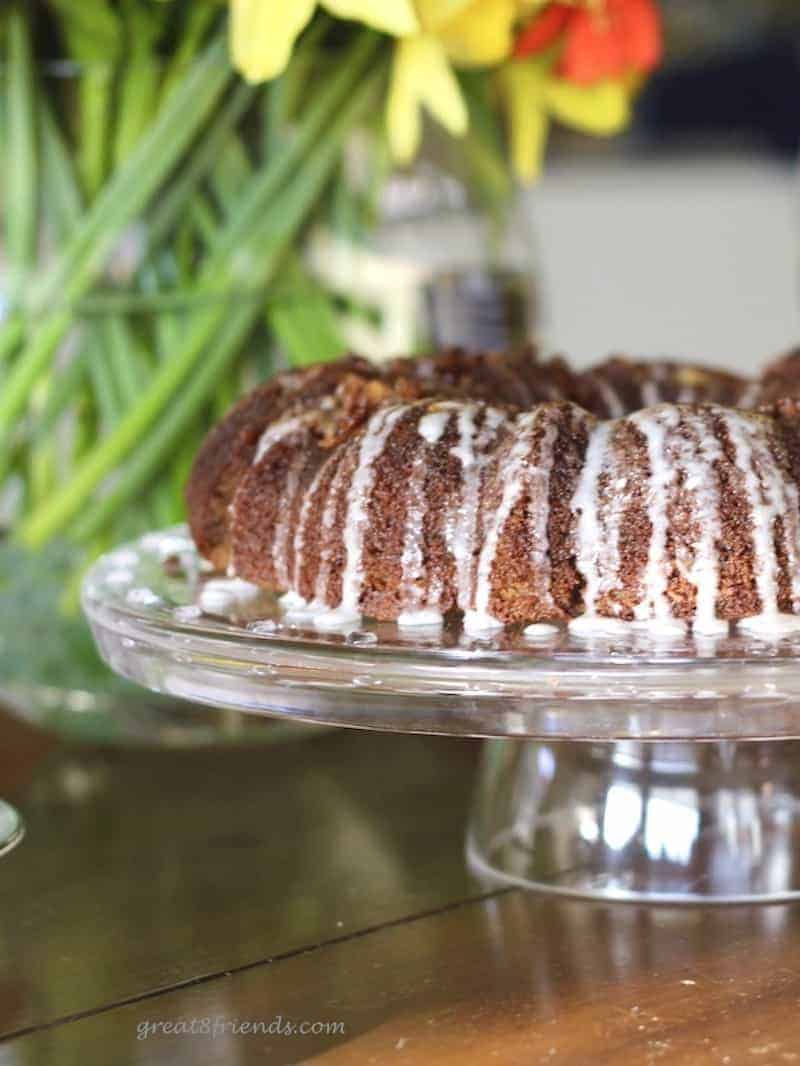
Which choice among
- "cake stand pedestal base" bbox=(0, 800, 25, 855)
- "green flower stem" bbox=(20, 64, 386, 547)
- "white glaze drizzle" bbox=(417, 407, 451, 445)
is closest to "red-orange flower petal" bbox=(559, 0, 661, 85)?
"green flower stem" bbox=(20, 64, 386, 547)

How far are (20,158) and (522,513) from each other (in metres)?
0.43

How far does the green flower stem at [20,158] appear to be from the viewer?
2.92 ft

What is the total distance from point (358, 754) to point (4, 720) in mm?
205

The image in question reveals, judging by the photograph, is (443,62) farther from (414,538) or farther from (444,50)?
(414,538)

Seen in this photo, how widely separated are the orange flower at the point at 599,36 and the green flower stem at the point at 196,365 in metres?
0.10

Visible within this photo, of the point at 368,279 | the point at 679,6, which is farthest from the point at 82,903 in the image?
the point at 679,6

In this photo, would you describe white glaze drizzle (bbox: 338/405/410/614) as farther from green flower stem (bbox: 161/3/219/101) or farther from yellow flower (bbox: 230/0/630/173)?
green flower stem (bbox: 161/3/219/101)

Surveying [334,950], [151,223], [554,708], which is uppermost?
[151,223]

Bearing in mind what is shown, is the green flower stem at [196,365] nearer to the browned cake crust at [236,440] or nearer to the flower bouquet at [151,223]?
the flower bouquet at [151,223]

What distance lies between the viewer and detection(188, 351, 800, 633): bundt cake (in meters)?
→ 0.61

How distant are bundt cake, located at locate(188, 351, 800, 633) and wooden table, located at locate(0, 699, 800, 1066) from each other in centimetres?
13

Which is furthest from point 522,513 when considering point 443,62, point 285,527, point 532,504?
point 443,62

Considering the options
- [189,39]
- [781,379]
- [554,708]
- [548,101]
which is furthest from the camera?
[548,101]

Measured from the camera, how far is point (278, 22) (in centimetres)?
76
